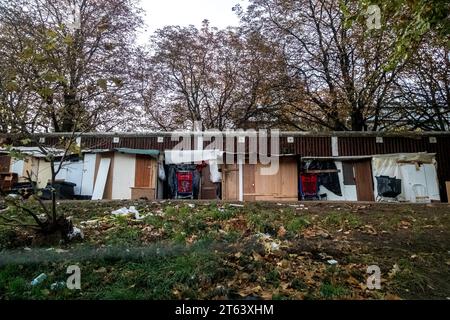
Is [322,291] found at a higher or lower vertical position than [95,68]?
lower

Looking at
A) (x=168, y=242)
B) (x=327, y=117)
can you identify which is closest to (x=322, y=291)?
(x=168, y=242)

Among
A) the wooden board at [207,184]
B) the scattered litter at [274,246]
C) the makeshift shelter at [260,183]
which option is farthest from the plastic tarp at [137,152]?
the scattered litter at [274,246]

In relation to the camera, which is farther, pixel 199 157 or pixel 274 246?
pixel 199 157

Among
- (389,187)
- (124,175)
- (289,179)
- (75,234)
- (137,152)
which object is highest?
(137,152)

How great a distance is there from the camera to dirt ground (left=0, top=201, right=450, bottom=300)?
452 centimetres

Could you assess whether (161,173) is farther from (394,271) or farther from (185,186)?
(394,271)

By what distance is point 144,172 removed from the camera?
1605cm

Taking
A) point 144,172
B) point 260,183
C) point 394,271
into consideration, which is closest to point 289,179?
point 260,183

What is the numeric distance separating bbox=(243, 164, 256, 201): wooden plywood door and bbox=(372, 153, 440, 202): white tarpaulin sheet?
577cm

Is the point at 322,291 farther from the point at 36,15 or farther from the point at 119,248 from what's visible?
the point at 36,15

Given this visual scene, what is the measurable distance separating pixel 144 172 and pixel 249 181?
5077 millimetres

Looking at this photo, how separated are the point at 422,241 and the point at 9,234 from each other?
26.3 ft

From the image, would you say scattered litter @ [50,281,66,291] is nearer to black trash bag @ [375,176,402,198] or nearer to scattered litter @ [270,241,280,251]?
scattered litter @ [270,241,280,251]

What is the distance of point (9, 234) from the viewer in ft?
21.1
